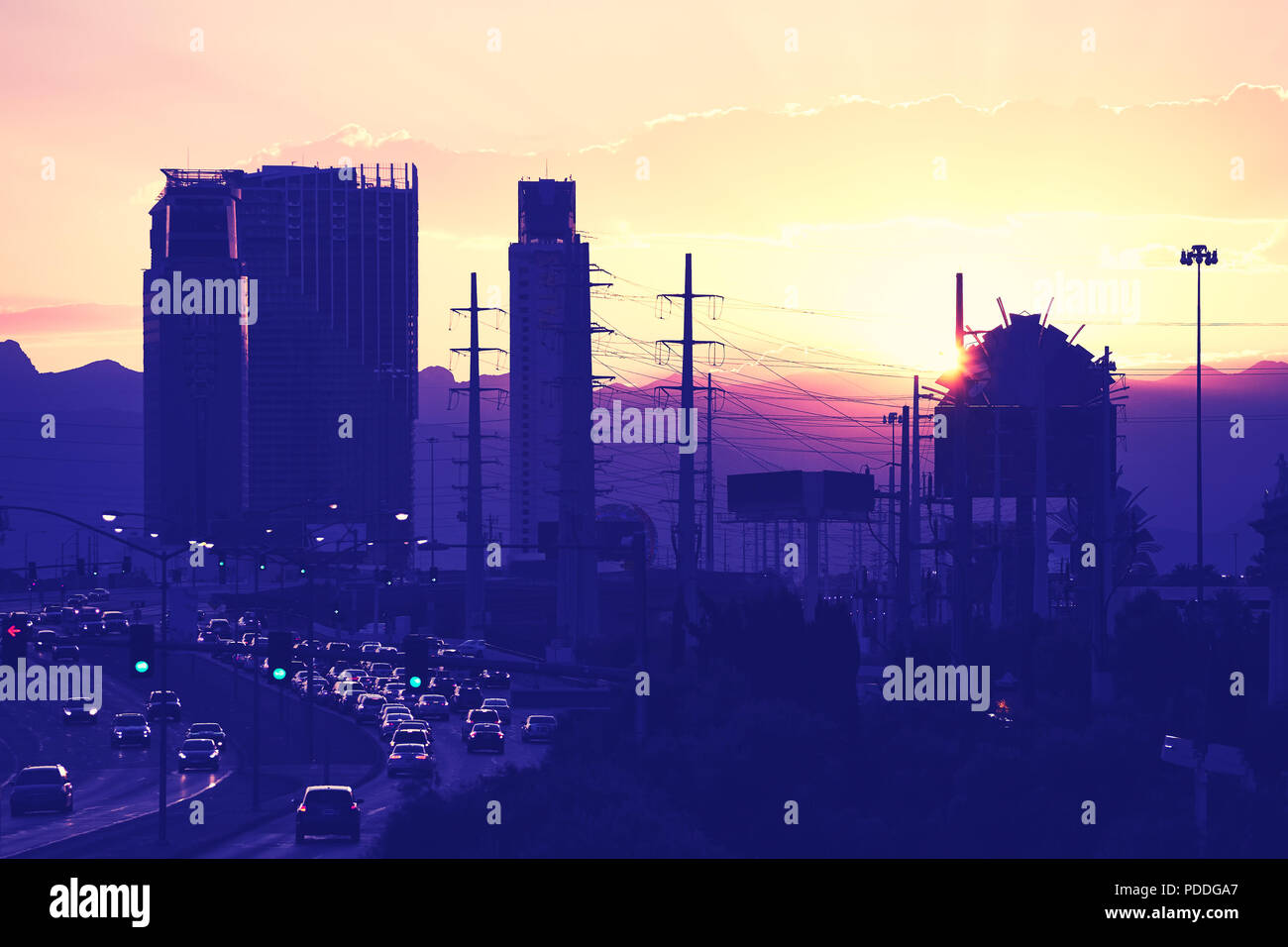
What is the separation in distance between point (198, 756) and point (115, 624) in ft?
213

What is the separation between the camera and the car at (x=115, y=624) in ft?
466

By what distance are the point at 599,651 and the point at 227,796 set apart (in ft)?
208

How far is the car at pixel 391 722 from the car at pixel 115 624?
4003 cm

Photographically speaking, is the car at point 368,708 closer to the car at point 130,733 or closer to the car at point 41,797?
the car at point 130,733

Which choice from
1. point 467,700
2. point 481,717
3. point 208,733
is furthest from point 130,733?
point 467,700

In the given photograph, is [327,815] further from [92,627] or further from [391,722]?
[92,627]

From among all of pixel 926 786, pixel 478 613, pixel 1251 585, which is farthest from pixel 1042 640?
pixel 478 613

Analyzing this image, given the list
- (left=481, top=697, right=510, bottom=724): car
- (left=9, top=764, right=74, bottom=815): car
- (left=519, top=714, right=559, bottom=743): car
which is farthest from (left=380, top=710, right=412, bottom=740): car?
(left=9, top=764, right=74, bottom=815): car

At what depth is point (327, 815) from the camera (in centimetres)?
5422

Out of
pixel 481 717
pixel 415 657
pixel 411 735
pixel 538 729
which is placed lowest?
pixel 481 717

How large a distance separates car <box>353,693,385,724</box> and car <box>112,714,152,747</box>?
12.5m

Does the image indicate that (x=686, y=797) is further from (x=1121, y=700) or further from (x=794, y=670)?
(x=1121, y=700)
